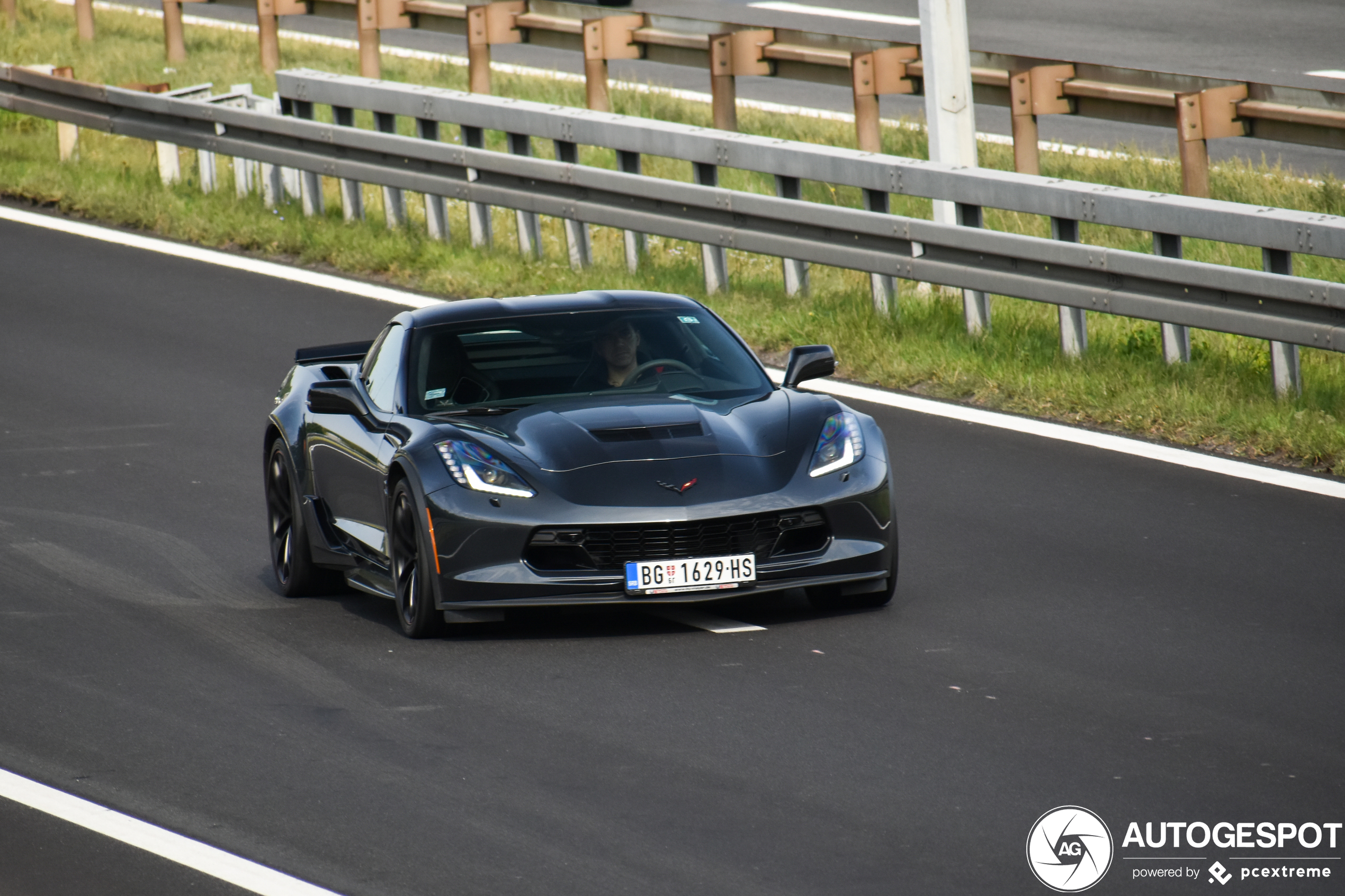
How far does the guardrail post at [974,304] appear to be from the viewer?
45.9 feet

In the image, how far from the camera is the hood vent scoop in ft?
29.8

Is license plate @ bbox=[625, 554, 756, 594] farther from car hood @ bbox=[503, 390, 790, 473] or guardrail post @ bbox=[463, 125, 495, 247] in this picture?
guardrail post @ bbox=[463, 125, 495, 247]

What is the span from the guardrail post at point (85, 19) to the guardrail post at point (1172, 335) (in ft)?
62.0

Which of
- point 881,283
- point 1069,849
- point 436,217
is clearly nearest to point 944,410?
point 881,283

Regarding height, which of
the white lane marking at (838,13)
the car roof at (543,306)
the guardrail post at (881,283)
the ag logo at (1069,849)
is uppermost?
the white lane marking at (838,13)

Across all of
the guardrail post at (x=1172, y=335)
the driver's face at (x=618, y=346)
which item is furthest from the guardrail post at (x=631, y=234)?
the driver's face at (x=618, y=346)

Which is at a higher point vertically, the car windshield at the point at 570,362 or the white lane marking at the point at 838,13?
the white lane marking at the point at 838,13

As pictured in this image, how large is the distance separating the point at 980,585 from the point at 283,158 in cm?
1048

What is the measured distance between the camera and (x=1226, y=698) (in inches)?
310

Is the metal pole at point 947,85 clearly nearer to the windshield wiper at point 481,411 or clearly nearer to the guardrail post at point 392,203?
the guardrail post at point 392,203

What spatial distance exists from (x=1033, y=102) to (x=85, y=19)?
14.9 m

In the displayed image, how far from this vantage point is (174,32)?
27.2m

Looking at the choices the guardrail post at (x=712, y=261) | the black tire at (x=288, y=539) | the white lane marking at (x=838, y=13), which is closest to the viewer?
the black tire at (x=288, y=539)

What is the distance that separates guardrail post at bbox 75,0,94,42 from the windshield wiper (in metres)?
20.5
